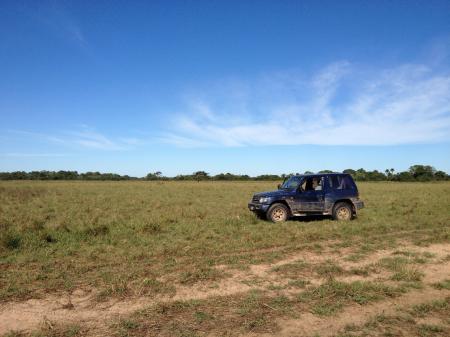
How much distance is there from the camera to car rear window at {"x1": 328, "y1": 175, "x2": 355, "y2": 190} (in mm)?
14695

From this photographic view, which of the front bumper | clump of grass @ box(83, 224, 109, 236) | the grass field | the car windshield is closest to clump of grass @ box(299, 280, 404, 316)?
the grass field

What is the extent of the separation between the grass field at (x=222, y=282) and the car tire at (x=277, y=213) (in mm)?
2622

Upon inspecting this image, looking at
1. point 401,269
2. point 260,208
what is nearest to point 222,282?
point 401,269

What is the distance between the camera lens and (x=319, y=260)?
311 inches

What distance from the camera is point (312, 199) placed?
14312mm

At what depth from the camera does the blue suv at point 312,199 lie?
46.4ft

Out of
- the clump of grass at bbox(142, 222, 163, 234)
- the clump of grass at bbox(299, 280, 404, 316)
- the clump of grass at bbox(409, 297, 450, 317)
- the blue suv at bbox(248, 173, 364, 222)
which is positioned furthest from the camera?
the blue suv at bbox(248, 173, 364, 222)

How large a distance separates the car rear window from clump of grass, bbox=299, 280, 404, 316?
28.8 feet

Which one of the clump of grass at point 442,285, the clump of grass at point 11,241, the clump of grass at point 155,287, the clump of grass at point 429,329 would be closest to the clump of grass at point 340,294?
the clump of grass at point 442,285

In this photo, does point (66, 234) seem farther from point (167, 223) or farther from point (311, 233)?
point (311, 233)

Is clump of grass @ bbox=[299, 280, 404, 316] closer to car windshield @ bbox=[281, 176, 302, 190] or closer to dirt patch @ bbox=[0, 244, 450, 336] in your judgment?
dirt patch @ bbox=[0, 244, 450, 336]

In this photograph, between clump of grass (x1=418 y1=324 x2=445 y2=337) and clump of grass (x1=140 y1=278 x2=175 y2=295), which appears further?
A: clump of grass (x1=140 y1=278 x2=175 y2=295)

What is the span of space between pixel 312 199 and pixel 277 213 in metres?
1.51

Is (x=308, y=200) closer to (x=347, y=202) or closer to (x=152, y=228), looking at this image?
(x=347, y=202)
